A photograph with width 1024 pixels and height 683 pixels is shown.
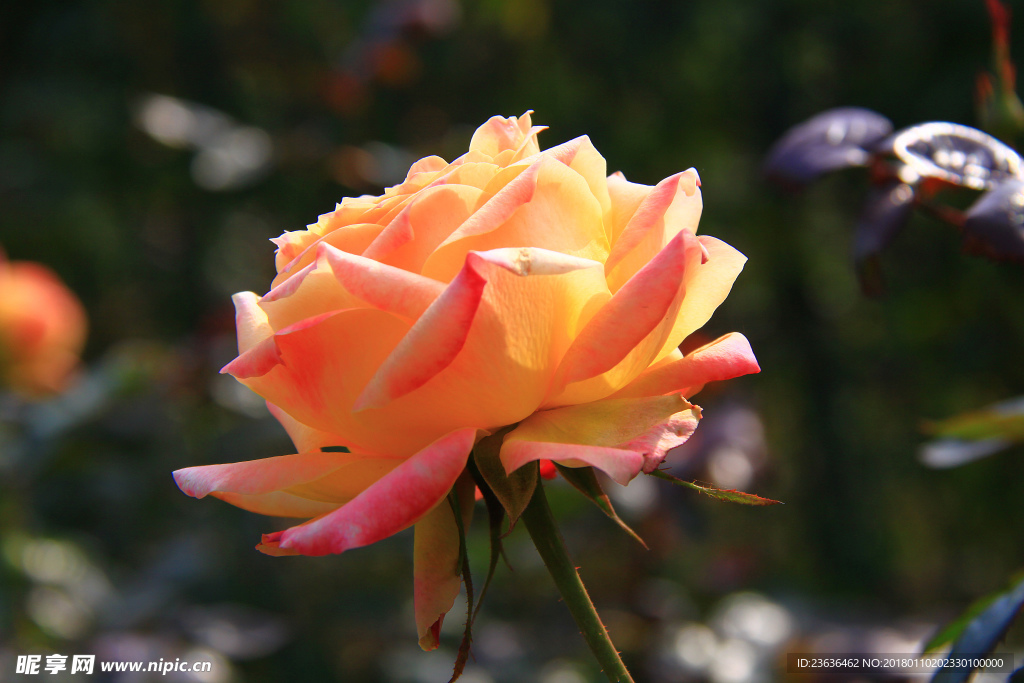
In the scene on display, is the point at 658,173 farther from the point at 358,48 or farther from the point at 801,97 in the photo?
the point at 358,48

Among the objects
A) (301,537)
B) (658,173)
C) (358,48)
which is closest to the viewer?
(301,537)

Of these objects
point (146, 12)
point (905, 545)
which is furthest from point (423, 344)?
point (905, 545)

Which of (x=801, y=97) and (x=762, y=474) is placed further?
(x=801, y=97)

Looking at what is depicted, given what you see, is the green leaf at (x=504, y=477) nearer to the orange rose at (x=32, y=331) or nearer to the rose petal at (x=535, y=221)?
the rose petal at (x=535, y=221)

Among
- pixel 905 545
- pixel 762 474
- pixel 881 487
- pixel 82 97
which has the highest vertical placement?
pixel 762 474

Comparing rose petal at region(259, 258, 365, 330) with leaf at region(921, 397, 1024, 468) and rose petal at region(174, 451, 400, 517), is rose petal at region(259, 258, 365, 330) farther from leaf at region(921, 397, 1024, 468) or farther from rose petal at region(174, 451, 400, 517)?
leaf at region(921, 397, 1024, 468)

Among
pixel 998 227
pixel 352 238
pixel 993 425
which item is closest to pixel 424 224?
pixel 352 238

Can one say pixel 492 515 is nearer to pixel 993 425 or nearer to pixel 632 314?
pixel 632 314
